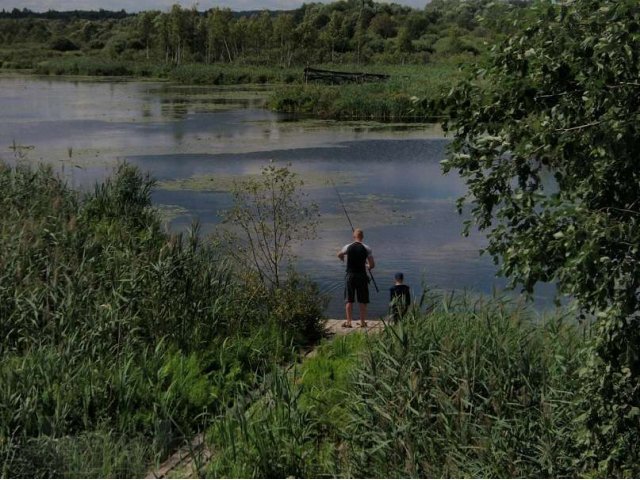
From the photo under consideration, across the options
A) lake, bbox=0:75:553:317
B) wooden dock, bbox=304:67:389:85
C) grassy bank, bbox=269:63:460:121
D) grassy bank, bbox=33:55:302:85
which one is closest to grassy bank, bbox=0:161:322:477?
lake, bbox=0:75:553:317

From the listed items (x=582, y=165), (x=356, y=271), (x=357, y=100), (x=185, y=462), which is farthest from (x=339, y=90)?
(x=582, y=165)

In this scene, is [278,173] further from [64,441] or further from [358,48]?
[358,48]

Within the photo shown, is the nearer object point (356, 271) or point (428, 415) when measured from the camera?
point (428, 415)

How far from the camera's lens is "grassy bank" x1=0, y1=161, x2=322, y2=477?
263 inches

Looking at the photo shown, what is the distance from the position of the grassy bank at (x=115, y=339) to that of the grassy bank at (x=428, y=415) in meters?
0.59

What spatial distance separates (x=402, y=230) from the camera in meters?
17.2

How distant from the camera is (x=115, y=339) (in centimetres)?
863

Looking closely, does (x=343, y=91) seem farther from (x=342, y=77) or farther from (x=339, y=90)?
(x=342, y=77)

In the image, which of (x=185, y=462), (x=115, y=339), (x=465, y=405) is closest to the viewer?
(x=465, y=405)

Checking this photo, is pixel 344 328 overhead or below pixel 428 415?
below

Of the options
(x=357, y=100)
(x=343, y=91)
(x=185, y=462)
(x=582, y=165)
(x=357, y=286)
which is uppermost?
(x=582, y=165)

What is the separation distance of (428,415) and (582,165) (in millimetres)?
2372

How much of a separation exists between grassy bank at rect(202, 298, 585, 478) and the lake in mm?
3490

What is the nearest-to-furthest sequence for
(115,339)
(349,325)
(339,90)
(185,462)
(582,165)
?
(582,165) < (185,462) < (115,339) < (349,325) < (339,90)
